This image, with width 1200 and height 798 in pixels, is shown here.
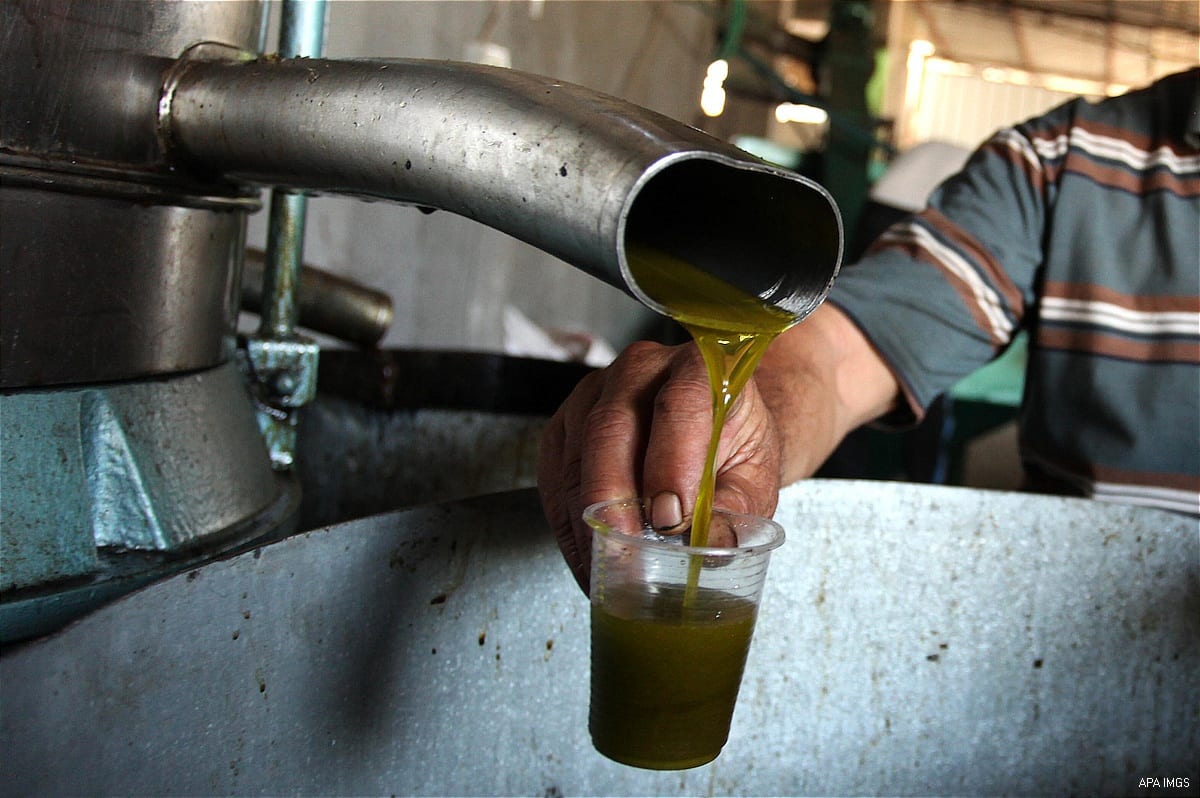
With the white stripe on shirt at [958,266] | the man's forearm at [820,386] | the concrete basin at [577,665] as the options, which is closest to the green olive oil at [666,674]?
the concrete basin at [577,665]

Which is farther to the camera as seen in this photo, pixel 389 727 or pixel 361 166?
pixel 389 727

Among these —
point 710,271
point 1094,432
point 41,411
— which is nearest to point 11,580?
point 41,411

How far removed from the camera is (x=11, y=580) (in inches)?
22.6

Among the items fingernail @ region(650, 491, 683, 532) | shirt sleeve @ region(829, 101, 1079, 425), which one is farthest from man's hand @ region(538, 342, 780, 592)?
shirt sleeve @ region(829, 101, 1079, 425)

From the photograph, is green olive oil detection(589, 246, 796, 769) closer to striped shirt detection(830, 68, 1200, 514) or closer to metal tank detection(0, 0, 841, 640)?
metal tank detection(0, 0, 841, 640)

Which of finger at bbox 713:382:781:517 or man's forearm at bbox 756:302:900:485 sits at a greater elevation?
finger at bbox 713:382:781:517

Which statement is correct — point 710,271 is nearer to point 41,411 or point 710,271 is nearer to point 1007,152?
A: point 41,411

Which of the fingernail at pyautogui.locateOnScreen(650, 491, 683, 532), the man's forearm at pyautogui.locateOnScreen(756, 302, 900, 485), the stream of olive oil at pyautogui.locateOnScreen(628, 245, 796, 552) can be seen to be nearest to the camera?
the stream of olive oil at pyautogui.locateOnScreen(628, 245, 796, 552)

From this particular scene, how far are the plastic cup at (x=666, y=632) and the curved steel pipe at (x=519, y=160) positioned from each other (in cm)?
16

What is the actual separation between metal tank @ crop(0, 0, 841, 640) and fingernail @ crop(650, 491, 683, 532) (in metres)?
0.15

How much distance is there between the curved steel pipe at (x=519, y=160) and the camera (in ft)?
1.49

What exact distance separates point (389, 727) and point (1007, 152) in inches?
46.0

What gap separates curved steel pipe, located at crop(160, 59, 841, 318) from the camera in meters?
0.45

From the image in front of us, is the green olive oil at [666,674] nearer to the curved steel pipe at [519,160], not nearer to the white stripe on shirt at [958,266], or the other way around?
the curved steel pipe at [519,160]
